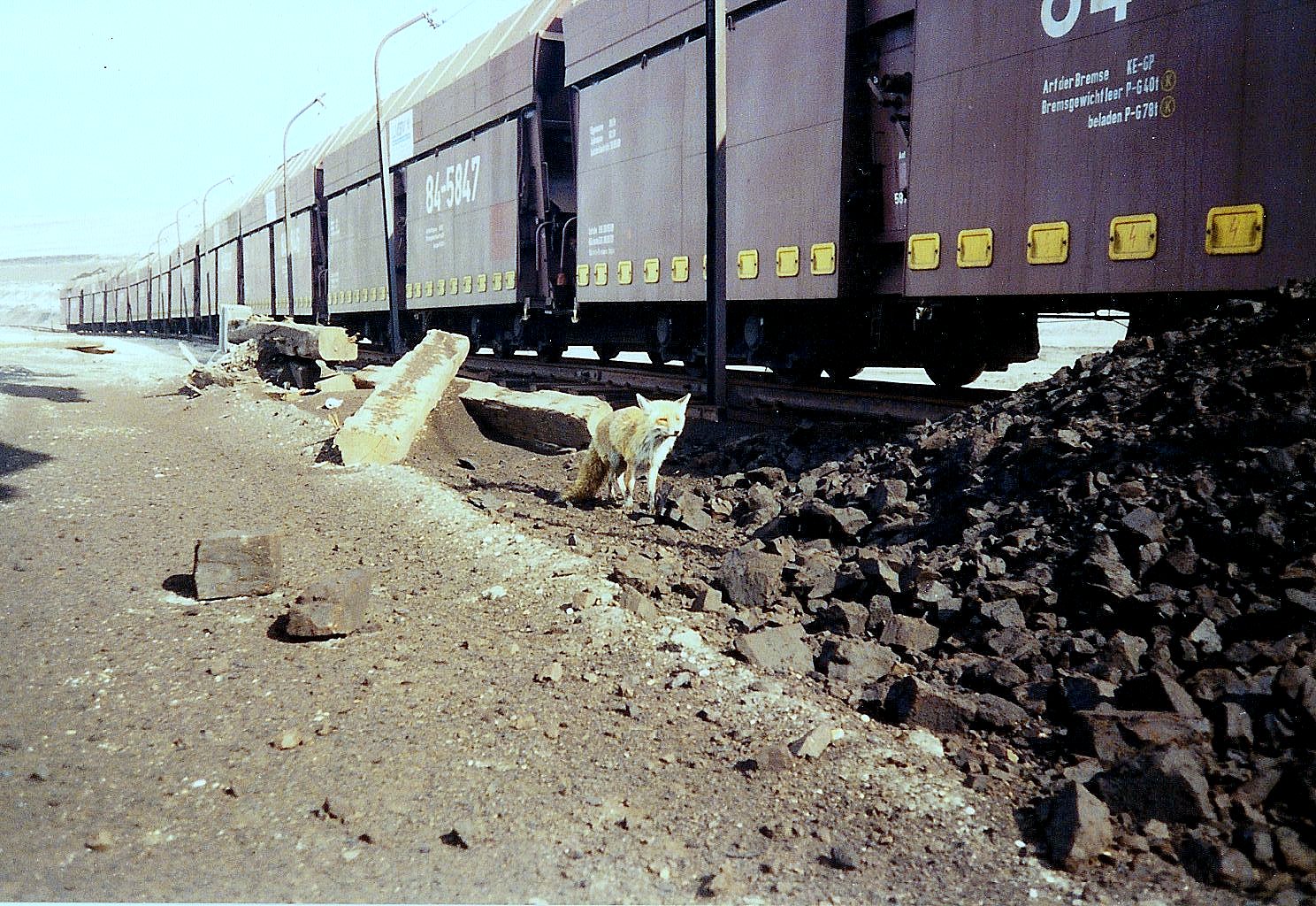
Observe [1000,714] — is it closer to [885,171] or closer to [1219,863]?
[1219,863]

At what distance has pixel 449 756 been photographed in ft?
10.00

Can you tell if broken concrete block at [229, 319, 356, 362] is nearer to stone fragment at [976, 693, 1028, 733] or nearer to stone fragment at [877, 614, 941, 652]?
stone fragment at [877, 614, 941, 652]

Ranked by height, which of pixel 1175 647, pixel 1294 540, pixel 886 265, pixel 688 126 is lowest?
pixel 1175 647

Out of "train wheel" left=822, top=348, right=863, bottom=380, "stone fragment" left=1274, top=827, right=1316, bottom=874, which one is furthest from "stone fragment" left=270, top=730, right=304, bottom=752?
"train wheel" left=822, top=348, right=863, bottom=380

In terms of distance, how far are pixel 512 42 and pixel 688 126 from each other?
6.31 meters

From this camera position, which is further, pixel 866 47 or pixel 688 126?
pixel 688 126

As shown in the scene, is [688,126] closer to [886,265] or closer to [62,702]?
[886,265]

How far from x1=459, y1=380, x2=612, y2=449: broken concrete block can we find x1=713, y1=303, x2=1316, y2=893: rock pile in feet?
10.8

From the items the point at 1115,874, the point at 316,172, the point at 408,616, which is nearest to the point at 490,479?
the point at 408,616

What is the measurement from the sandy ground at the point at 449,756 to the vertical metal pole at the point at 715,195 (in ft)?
14.8

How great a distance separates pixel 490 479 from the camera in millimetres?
7695

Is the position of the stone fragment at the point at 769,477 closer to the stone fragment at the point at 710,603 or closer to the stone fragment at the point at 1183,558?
the stone fragment at the point at 710,603

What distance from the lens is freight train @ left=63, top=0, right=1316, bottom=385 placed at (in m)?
5.80

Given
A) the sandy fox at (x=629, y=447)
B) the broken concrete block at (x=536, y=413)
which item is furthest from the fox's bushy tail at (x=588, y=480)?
A: the broken concrete block at (x=536, y=413)
